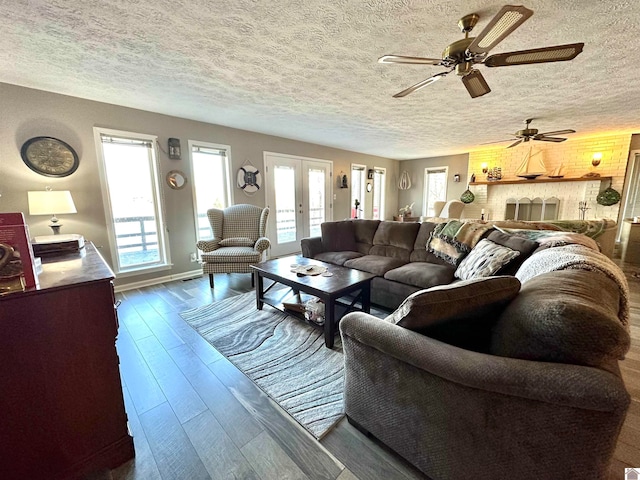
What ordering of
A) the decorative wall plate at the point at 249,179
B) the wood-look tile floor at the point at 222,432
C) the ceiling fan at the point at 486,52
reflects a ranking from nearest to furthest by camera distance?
the wood-look tile floor at the point at 222,432 → the ceiling fan at the point at 486,52 → the decorative wall plate at the point at 249,179

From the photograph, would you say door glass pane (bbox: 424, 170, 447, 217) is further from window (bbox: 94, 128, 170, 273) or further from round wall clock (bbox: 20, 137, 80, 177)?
round wall clock (bbox: 20, 137, 80, 177)

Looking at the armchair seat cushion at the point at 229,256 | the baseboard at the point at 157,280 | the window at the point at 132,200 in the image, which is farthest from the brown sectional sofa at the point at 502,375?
the window at the point at 132,200

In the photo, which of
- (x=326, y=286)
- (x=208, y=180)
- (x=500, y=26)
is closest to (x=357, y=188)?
(x=208, y=180)

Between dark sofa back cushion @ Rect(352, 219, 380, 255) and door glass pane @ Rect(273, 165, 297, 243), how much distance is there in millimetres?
1875

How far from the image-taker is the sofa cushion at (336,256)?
3.21 meters

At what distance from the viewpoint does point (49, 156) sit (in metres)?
2.79

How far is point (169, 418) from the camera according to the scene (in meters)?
1.45

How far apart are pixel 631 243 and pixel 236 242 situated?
19.7ft

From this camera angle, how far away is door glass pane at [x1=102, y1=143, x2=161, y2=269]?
10.8 ft

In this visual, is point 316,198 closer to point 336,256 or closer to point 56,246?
point 336,256

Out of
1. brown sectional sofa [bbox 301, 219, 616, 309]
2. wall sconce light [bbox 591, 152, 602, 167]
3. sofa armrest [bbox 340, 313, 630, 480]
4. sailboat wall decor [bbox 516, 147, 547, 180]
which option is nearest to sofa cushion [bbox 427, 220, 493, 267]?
brown sectional sofa [bbox 301, 219, 616, 309]

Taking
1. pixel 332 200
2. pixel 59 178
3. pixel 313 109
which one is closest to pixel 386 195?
pixel 332 200

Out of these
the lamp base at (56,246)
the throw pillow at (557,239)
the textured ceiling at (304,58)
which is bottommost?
the throw pillow at (557,239)

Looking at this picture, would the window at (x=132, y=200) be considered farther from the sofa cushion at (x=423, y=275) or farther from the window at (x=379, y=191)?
the window at (x=379, y=191)
